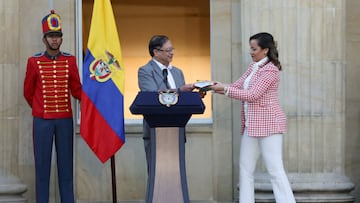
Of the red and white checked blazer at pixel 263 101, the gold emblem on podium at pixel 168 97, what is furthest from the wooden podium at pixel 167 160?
the red and white checked blazer at pixel 263 101

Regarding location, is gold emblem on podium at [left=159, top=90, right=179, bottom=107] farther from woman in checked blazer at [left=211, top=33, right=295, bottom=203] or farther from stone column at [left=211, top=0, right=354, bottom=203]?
stone column at [left=211, top=0, right=354, bottom=203]

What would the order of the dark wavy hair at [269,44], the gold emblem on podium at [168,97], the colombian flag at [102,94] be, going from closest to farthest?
1. the gold emblem on podium at [168,97]
2. the dark wavy hair at [269,44]
3. the colombian flag at [102,94]

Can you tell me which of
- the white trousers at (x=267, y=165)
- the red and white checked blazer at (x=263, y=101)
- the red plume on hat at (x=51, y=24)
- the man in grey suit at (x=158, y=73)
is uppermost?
the red plume on hat at (x=51, y=24)

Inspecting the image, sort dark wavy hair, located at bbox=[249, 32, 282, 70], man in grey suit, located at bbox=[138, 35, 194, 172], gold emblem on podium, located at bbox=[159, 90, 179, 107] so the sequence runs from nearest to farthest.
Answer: gold emblem on podium, located at bbox=[159, 90, 179, 107], dark wavy hair, located at bbox=[249, 32, 282, 70], man in grey suit, located at bbox=[138, 35, 194, 172]

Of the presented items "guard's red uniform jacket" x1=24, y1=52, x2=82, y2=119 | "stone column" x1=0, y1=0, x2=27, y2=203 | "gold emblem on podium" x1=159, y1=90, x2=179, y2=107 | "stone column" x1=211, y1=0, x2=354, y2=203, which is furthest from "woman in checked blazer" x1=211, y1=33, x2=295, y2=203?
"stone column" x1=0, y1=0, x2=27, y2=203

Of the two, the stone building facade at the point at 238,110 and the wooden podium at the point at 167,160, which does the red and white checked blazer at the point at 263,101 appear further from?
the stone building facade at the point at 238,110

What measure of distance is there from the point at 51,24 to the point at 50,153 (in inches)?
51.8

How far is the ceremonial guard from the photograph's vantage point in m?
10.4

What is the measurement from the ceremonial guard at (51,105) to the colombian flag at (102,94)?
0.57 feet

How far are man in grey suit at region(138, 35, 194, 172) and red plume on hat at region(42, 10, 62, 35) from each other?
3.26 ft

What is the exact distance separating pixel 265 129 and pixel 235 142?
1800 mm

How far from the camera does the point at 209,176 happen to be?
11.3m

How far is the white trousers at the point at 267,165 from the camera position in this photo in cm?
943

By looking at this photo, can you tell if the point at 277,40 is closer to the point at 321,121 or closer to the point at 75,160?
the point at 321,121
